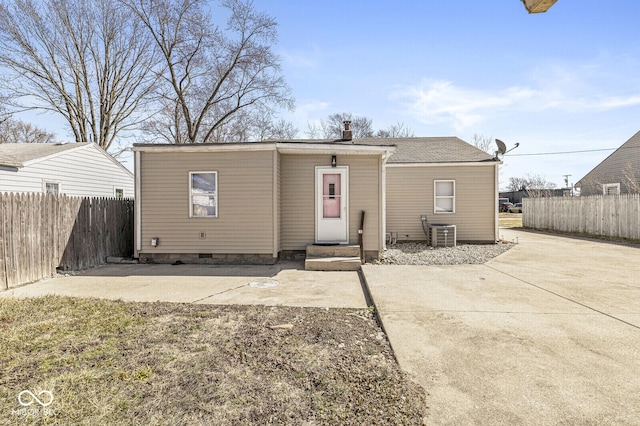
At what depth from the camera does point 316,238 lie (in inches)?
326

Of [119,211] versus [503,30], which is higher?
[503,30]

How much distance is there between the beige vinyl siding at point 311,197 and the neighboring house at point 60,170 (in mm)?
9531

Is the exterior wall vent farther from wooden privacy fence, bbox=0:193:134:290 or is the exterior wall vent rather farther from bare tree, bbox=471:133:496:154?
bare tree, bbox=471:133:496:154

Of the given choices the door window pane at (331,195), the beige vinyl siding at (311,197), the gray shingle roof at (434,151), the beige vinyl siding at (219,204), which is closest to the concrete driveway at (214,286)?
the beige vinyl siding at (219,204)

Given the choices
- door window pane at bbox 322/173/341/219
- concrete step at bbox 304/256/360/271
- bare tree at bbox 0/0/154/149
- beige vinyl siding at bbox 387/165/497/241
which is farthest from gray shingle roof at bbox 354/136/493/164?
bare tree at bbox 0/0/154/149

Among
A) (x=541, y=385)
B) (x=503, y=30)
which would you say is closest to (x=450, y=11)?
(x=503, y=30)

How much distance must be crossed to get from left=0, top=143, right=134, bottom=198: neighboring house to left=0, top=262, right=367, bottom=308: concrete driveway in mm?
6643

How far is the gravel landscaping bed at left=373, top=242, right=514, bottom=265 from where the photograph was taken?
A: 793 cm

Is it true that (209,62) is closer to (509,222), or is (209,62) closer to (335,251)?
(335,251)

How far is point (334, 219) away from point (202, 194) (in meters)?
3.47

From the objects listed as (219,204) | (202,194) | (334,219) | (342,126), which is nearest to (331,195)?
(334,219)

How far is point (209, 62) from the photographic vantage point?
65.9ft

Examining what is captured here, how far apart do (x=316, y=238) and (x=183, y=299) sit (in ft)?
13.2

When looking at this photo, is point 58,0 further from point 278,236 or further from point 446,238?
point 446,238
